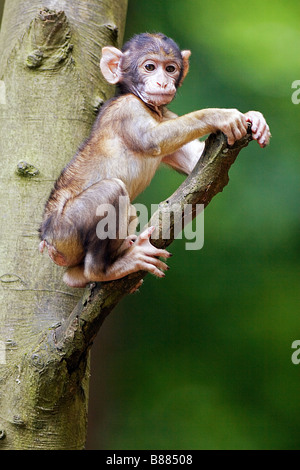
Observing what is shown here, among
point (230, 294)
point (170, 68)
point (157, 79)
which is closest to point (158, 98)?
point (157, 79)

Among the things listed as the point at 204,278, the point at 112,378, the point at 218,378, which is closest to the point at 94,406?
the point at 112,378

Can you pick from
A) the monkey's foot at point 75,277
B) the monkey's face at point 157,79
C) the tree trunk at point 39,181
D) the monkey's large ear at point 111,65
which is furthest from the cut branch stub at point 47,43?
the monkey's foot at point 75,277

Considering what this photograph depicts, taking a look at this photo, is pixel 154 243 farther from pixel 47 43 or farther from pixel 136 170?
pixel 47 43

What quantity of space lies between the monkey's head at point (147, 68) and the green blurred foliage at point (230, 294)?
1.65 metres

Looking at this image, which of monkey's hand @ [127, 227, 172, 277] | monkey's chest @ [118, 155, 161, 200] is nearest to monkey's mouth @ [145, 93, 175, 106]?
monkey's chest @ [118, 155, 161, 200]

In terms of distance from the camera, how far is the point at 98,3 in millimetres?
3158

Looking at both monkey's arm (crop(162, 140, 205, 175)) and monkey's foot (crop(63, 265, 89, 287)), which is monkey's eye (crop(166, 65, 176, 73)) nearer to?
monkey's arm (crop(162, 140, 205, 175))

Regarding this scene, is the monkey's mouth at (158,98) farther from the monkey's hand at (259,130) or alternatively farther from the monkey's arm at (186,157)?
the monkey's hand at (259,130)

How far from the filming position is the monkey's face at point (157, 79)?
2.64m

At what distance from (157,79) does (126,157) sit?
41cm

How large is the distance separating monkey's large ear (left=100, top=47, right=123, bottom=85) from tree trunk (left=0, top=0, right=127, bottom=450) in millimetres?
216

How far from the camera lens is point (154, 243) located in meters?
2.23

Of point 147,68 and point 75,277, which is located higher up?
point 147,68

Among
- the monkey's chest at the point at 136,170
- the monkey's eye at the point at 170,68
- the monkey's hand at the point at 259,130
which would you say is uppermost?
the monkey's eye at the point at 170,68
